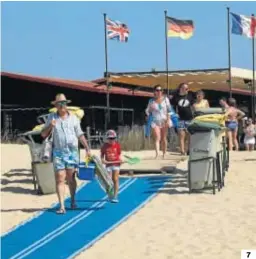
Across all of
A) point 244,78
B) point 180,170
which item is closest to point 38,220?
point 180,170

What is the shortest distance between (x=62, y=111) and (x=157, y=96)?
150 inches

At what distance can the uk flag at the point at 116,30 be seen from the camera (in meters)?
25.7

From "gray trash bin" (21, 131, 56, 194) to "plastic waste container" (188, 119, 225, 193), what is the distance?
2.31 metres

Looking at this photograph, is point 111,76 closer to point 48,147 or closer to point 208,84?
point 208,84

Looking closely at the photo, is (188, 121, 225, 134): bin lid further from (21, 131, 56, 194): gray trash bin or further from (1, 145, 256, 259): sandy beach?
(21, 131, 56, 194): gray trash bin

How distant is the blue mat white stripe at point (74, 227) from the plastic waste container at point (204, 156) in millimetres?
698

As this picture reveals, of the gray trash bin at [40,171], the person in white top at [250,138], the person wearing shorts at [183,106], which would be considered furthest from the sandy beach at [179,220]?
the person in white top at [250,138]

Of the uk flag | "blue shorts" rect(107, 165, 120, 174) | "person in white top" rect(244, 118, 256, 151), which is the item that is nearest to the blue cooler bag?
"blue shorts" rect(107, 165, 120, 174)

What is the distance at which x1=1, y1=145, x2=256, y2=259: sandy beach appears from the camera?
23.2 ft

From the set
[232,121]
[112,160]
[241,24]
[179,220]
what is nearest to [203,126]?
[112,160]

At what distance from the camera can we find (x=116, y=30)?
26.0 m

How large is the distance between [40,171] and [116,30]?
15.8 meters

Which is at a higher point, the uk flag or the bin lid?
the uk flag

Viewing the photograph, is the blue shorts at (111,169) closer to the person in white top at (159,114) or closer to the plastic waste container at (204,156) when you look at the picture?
the plastic waste container at (204,156)
